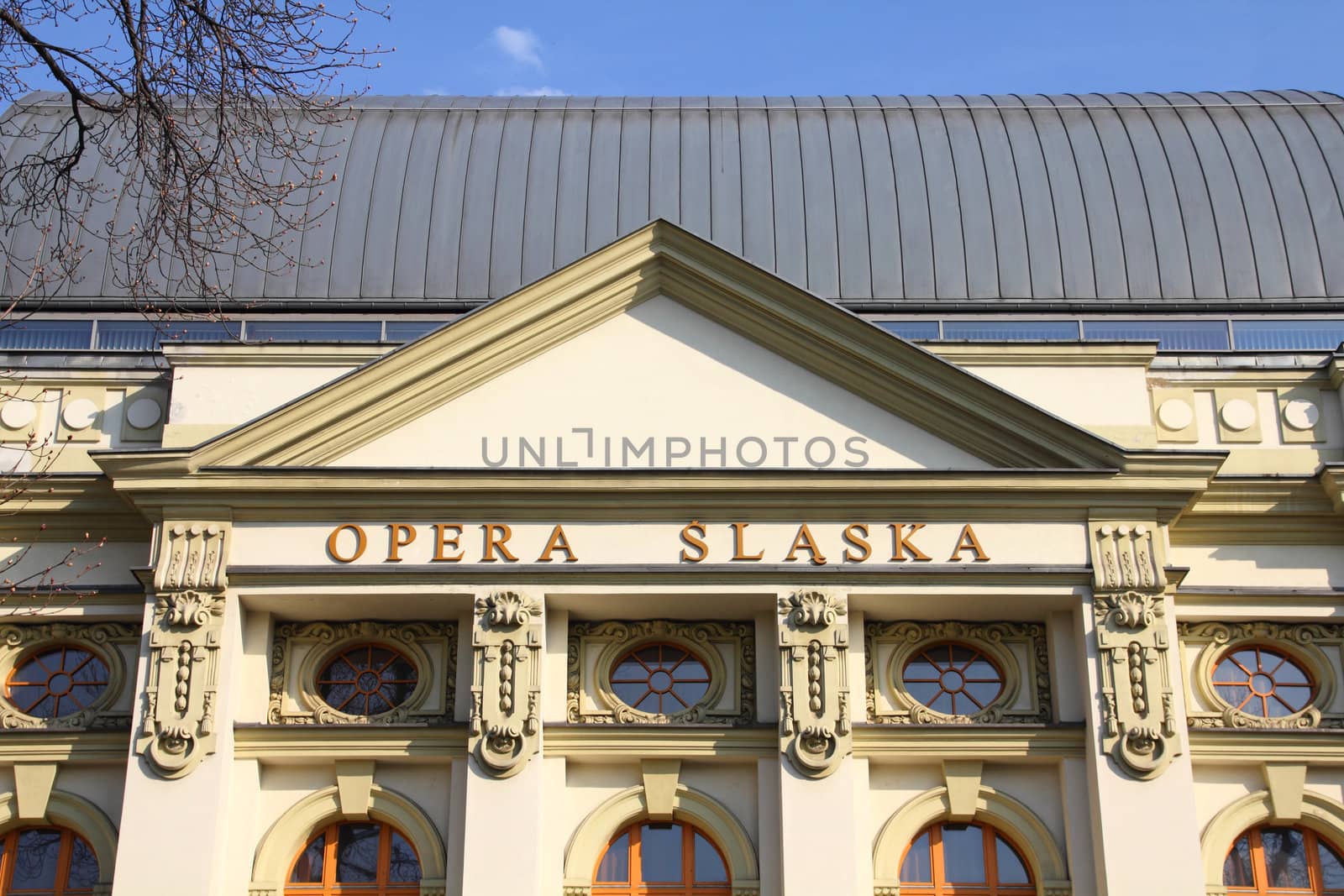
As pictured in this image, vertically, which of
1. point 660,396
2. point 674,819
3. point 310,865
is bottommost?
point 310,865

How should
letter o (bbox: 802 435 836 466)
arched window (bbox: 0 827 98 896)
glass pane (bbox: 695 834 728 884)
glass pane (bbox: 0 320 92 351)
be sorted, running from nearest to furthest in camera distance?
glass pane (bbox: 695 834 728 884), arched window (bbox: 0 827 98 896), letter o (bbox: 802 435 836 466), glass pane (bbox: 0 320 92 351)

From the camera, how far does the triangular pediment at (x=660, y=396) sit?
23.7m

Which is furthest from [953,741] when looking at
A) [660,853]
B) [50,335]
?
[50,335]

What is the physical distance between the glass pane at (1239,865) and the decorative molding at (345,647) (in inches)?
400

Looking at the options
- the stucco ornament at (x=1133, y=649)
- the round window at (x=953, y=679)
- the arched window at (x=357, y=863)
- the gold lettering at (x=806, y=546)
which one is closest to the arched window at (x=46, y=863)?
the arched window at (x=357, y=863)

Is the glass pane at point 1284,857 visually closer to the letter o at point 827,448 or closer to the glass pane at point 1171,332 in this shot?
the letter o at point 827,448

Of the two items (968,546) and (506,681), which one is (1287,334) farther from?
(506,681)

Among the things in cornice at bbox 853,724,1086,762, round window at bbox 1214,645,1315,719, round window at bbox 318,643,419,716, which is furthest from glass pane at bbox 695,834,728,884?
round window at bbox 1214,645,1315,719

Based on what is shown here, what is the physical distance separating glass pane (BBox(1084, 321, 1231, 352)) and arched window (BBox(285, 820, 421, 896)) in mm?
14167

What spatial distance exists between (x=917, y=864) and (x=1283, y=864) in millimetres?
4720

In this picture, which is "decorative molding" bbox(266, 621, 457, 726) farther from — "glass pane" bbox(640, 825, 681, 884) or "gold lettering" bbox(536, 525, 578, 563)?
"glass pane" bbox(640, 825, 681, 884)

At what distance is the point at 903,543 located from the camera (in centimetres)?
2342

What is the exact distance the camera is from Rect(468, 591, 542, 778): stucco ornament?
22.4 metres

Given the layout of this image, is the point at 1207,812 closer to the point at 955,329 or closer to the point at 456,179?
the point at 955,329
